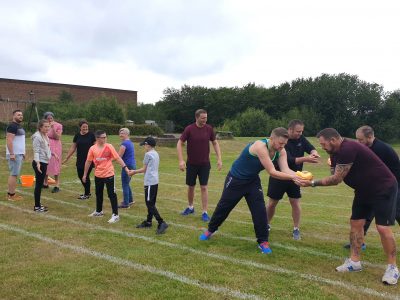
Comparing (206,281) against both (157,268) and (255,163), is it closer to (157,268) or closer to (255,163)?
(157,268)

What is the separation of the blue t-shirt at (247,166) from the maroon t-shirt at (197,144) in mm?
2027

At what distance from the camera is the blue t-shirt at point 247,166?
225 inches

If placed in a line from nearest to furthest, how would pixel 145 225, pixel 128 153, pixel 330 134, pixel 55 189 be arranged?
1. pixel 330 134
2. pixel 145 225
3. pixel 128 153
4. pixel 55 189

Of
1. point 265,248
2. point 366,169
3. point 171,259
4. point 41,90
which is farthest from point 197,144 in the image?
point 41,90

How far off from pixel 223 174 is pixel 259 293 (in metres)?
12.6

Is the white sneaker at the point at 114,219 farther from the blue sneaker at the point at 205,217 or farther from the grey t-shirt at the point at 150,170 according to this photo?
the blue sneaker at the point at 205,217

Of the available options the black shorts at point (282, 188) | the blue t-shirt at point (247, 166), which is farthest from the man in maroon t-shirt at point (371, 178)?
the black shorts at point (282, 188)

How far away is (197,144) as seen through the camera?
25.9 ft

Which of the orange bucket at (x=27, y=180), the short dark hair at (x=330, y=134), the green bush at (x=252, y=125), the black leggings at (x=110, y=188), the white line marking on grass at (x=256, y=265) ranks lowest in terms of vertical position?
the white line marking on grass at (x=256, y=265)

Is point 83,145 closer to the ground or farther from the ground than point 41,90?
closer to the ground

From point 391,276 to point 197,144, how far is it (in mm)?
4373

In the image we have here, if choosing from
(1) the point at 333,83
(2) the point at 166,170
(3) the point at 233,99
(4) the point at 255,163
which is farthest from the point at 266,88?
(4) the point at 255,163

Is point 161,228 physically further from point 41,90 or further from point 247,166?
point 41,90

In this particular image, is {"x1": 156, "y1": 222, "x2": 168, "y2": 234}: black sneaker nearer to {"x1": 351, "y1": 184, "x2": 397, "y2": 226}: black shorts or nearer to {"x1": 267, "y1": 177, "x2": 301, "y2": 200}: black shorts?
{"x1": 267, "y1": 177, "x2": 301, "y2": 200}: black shorts
